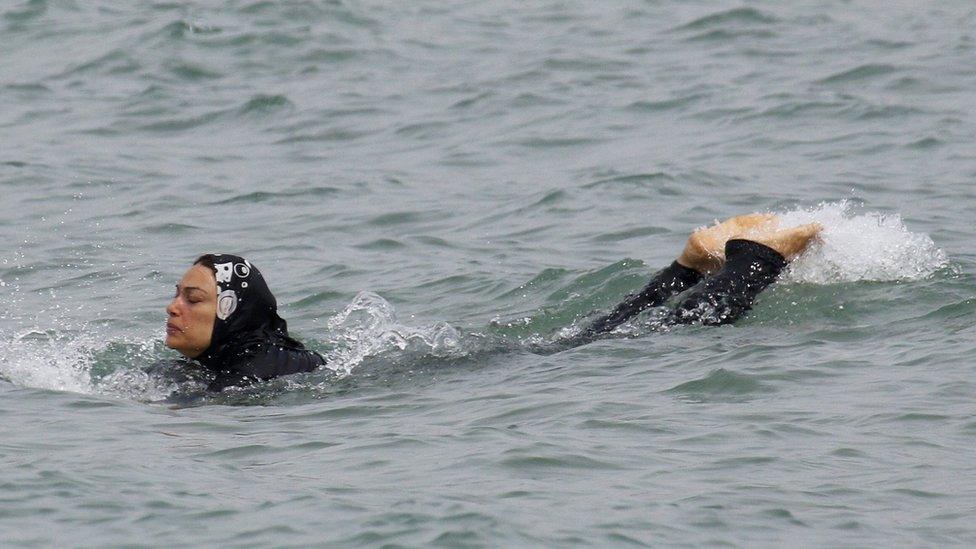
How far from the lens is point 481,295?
1287cm

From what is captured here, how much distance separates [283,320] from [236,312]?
515mm

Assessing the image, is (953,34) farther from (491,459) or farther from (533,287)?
(491,459)

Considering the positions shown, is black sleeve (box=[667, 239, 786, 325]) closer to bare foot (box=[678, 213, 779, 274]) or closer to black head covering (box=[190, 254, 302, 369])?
bare foot (box=[678, 213, 779, 274])

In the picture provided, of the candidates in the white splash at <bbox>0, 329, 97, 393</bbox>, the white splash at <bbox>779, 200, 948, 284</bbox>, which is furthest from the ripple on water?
the white splash at <bbox>0, 329, 97, 393</bbox>

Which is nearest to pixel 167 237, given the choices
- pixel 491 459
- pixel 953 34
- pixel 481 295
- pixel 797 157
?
pixel 481 295

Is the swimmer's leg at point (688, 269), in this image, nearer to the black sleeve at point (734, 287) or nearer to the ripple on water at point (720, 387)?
the black sleeve at point (734, 287)

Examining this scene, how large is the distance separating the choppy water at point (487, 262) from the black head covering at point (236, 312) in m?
0.35

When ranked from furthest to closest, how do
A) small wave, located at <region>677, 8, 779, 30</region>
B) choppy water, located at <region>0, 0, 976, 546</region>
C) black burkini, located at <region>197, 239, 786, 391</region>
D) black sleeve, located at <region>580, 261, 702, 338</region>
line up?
small wave, located at <region>677, 8, 779, 30</region> → black sleeve, located at <region>580, 261, 702, 338</region> → black burkini, located at <region>197, 239, 786, 391</region> → choppy water, located at <region>0, 0, 976, 546</region>

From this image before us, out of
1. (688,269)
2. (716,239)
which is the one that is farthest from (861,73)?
(716,239)

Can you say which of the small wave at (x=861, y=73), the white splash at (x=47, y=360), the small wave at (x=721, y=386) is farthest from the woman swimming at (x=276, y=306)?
the small wave at (x=861, y=73)

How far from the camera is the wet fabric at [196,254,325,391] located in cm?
991

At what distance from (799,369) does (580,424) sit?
1.62 meters

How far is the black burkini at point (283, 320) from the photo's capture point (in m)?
9.94

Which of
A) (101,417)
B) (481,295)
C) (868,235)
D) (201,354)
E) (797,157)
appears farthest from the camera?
(797,157)
